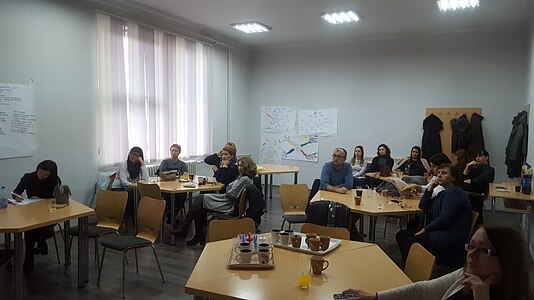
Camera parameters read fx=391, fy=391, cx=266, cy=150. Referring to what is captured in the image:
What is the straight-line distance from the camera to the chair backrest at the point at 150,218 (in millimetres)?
3670

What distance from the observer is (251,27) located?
718 cm

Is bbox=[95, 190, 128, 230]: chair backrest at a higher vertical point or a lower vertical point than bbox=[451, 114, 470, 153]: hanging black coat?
lower

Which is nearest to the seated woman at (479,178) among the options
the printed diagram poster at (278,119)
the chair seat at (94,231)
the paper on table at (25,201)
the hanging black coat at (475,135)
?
the hanging black coat at (475,135)

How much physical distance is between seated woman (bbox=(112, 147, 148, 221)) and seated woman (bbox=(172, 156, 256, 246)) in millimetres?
1092

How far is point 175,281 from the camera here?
3787 mm

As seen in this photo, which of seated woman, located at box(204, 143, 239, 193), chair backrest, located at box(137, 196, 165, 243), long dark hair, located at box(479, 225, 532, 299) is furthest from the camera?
seated woman, located at box(204, 143, 239, 193)

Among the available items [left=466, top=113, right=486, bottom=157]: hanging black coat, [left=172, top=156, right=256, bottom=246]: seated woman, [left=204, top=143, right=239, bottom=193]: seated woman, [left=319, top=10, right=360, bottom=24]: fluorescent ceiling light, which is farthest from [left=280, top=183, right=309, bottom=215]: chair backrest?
[left=466, top=113, right=486, bottom=157]: hanging black coat

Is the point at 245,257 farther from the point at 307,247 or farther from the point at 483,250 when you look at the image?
the point at 483,250

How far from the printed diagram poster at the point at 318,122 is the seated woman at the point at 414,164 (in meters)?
1.64

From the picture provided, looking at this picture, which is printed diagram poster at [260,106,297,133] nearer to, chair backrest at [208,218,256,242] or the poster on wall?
the poster on wall

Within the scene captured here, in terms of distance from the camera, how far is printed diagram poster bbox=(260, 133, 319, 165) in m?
8.79

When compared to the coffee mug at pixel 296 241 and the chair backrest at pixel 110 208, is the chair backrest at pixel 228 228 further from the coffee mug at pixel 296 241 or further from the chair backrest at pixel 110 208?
the chair backrest at pixel 110 208

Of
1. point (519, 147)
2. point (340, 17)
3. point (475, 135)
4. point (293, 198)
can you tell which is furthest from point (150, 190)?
point (475, 135)

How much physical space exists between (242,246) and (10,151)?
12.4 feet
